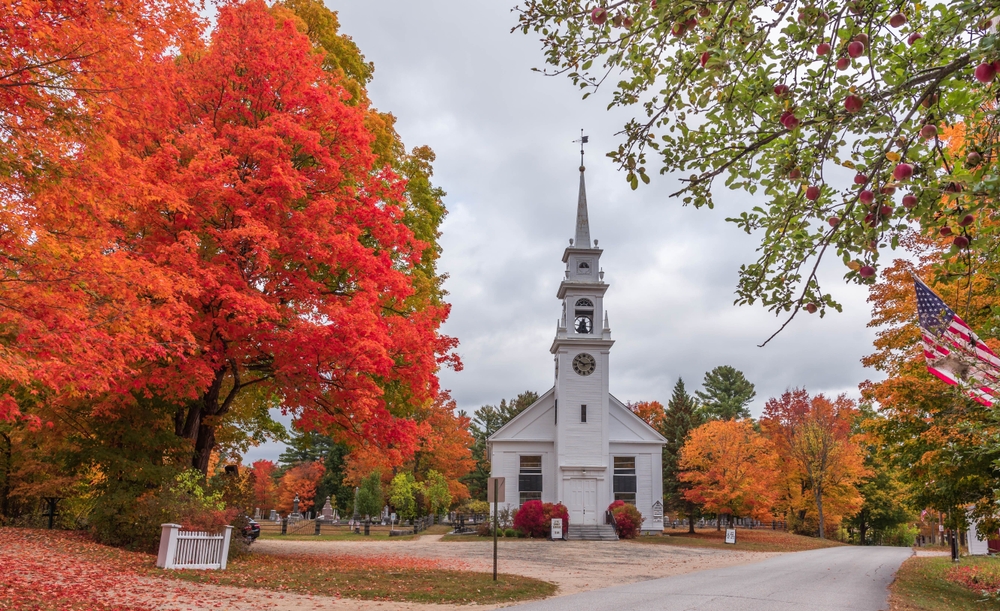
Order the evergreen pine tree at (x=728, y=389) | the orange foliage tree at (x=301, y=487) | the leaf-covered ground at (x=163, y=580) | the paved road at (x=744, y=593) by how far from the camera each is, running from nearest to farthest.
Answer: the leaf-covered ground at (x=163, y=580) < the paved road at (x=744, y=593) < the orange foliage tree at (x=301, y=487) < the evergreen pine tree at (x=728, y=389)

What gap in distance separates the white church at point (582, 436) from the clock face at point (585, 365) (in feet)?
0.17

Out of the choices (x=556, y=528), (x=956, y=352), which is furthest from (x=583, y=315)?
(x=956, y=352)

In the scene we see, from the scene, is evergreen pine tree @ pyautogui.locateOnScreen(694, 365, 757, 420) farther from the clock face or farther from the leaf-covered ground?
the leaf-covered ground

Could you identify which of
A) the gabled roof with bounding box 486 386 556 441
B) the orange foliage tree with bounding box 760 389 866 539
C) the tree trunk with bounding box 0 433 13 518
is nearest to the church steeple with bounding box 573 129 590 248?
the gabled roof with bounding box 486 386 556 441

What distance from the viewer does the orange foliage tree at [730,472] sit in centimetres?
3662

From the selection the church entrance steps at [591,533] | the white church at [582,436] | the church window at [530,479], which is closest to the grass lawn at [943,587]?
the church entrance steps at [591,533]

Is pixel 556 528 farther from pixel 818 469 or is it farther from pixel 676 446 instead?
pixel 818 469

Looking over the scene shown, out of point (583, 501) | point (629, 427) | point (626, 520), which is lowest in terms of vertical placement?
point (626, 520)

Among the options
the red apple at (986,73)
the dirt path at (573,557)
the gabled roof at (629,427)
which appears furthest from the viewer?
the gabled roof at (629,427)

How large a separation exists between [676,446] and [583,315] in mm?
13850

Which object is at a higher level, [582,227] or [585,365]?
[582,227]

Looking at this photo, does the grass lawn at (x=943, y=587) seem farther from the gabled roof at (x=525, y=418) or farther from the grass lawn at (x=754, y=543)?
the gabled roof at (x=525, y=418)

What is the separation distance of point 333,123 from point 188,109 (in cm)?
281

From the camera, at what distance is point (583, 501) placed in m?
35.0
